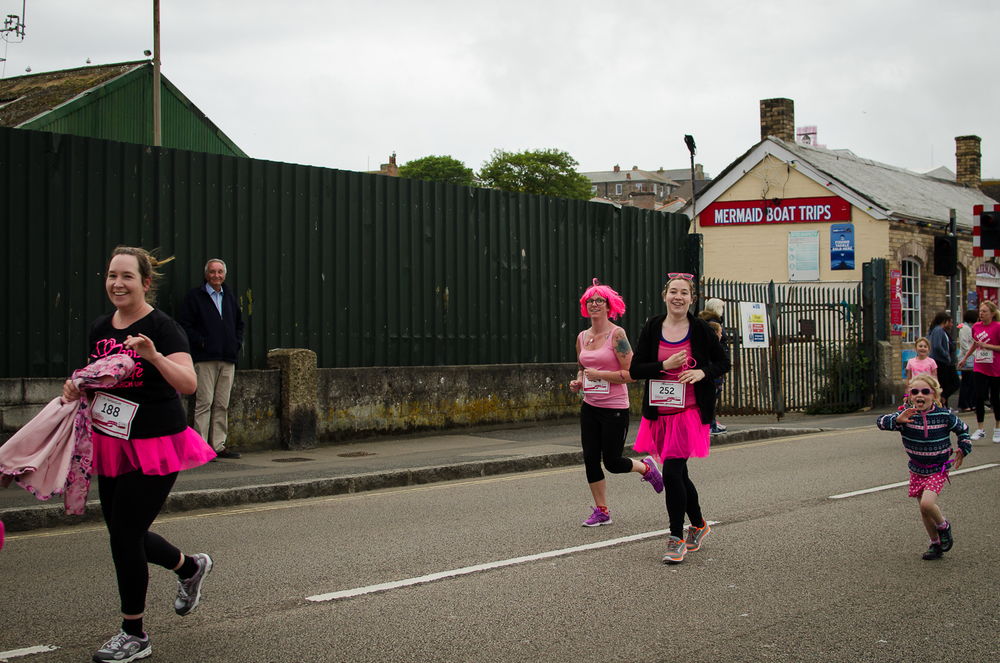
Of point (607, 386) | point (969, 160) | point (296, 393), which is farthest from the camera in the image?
point (969, 160)

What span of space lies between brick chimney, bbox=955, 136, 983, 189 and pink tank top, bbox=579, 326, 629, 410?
1150 inches

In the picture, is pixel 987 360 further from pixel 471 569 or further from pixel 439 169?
pixel 439 169

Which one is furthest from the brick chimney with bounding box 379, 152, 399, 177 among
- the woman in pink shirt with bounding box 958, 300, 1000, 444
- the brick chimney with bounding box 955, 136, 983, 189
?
the woman in pink shirt with bounding box 958, 300, 1000, 444

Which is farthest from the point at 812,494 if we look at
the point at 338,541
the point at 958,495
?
the point at 338,541

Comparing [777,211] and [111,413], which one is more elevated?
[777,211]

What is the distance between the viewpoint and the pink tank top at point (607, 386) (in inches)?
278

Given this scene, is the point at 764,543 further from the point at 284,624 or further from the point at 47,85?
the point at 47,85

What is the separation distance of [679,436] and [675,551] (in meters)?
0.72

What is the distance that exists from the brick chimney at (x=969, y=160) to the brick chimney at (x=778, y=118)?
9.19 metres

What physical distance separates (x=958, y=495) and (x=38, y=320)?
884 cm

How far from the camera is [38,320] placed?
945 cm

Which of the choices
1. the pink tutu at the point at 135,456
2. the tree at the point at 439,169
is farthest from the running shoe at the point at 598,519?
the tree at the point at 439,169

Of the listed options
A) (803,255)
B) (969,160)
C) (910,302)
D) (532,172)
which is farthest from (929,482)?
(532,172)

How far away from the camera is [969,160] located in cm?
3212
